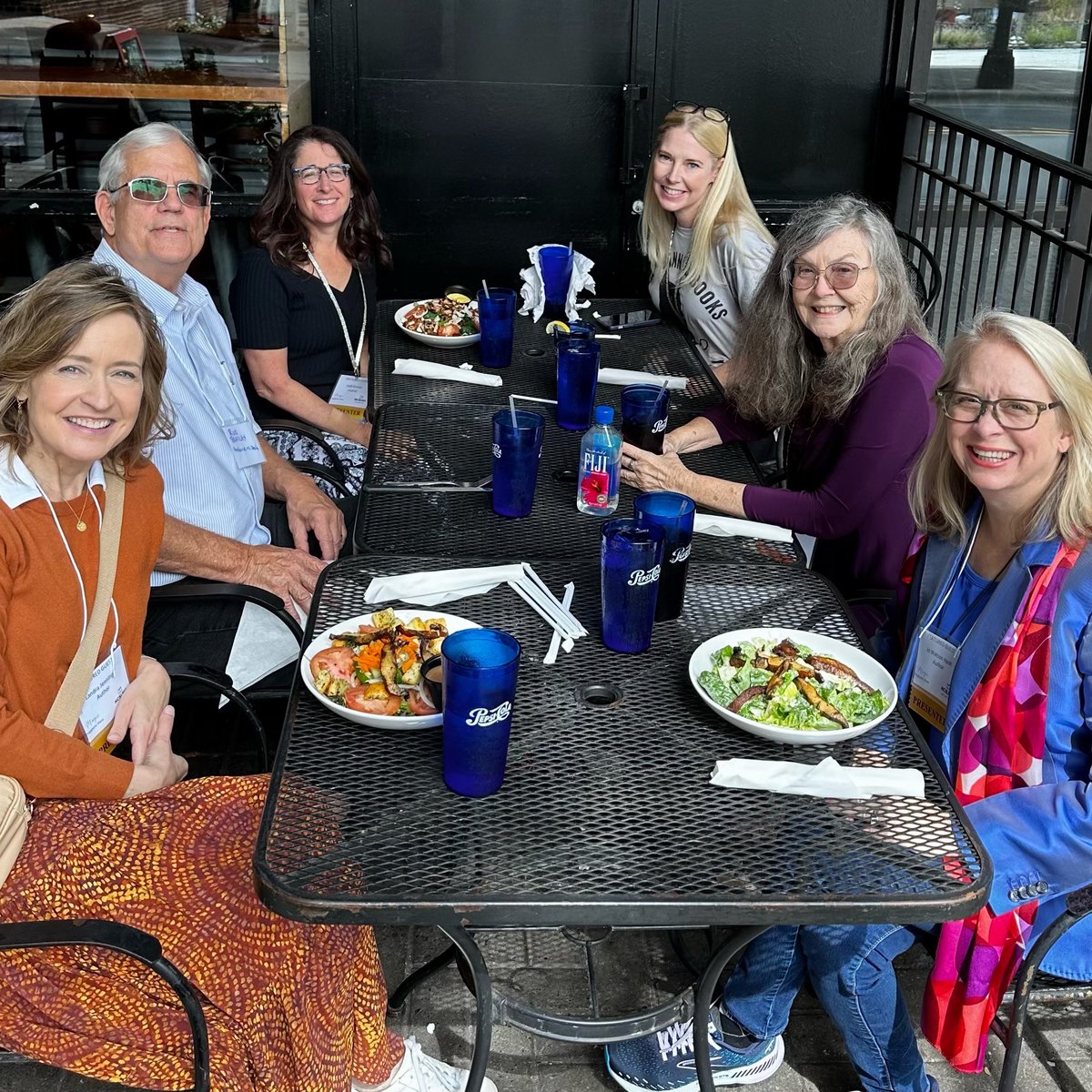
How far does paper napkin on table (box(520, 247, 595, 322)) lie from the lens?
3.86m

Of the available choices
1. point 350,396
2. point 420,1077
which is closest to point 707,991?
point 420,1077

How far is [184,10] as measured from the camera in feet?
15.6

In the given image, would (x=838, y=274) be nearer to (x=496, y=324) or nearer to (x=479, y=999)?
(x=496, y=324)

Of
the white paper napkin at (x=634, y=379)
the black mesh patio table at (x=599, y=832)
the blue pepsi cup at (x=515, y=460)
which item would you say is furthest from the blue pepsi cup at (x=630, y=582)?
the white paper napkin at (x=634, y=379)

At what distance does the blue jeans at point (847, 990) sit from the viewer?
197 cm

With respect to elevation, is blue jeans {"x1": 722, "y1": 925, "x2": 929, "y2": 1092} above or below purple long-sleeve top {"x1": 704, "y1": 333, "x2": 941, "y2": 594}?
below

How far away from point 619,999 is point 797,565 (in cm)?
91

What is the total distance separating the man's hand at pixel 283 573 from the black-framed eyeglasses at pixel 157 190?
84 cm

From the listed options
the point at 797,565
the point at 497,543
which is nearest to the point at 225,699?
the point at 497,543

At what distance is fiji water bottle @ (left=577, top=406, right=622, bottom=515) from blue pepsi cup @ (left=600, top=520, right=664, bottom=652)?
0.49 meters

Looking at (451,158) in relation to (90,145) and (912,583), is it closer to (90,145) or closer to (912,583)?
(90,145)

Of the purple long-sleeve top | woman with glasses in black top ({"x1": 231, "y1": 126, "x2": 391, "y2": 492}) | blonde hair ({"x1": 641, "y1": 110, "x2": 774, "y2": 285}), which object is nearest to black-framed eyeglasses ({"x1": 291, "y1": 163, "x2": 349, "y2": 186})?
woman with glasses in black top ({"x1": 231, "y1": 126, "x2": 391, "y2": 492})

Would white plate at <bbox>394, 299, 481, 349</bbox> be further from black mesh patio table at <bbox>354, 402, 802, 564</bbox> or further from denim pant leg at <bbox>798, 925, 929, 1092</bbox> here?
denim pant leg at <bbox>798, 925, 929, 1092</bbox>

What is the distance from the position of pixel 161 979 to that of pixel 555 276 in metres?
2.58
